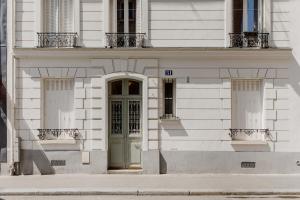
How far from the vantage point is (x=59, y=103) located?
1670 centimetres

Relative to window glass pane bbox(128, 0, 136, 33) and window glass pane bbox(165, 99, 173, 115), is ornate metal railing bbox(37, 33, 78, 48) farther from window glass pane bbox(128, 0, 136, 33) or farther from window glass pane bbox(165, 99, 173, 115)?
window glass pane bbox(165, 99, 173, 115)

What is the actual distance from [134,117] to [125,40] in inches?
98.3

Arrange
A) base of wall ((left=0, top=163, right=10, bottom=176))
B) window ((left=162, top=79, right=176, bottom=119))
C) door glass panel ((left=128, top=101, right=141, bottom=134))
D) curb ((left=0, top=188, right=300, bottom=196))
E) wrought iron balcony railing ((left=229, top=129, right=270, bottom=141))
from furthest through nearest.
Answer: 1. door glass panel ((left=128, top=101, right=141, bottom=134))
2. window ((left=162, top=79, right=176, bottom=119))
3. wrought iron balcony railing ((left=229, top=129, right=270, bottom=141))
4. base of wall ((left=0, top=163, right=10, bottom=176))
5. curb ((left=0, top=188, right=300, bottom=196))

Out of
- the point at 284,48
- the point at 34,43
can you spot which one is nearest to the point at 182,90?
the point at 284,48

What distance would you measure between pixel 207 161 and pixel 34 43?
21.8 feet

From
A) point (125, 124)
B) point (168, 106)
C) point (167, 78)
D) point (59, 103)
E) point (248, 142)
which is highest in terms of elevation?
point (167, 78)

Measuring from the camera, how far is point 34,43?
16469mm

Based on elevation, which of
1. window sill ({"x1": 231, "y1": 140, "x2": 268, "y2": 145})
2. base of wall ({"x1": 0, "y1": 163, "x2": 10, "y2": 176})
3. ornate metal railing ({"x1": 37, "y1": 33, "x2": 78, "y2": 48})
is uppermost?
ornate metal railing ({"x1": 37, "y1": 33, "x2": 78, "y2": 48})

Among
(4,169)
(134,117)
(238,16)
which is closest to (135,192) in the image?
(134,117)

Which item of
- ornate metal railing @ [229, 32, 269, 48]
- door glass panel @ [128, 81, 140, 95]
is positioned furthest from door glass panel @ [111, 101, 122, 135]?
ornate metal railing @ [229, 32, 269, 48]

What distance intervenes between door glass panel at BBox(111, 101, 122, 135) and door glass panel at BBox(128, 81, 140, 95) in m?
0.51

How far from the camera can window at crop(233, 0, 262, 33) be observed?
16594 mm

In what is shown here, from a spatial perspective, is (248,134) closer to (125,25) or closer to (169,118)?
(169,118)

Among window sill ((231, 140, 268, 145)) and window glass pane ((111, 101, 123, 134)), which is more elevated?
window glass pane ((111, 101, 123, 134))
